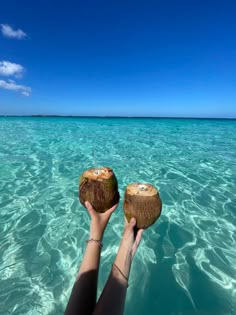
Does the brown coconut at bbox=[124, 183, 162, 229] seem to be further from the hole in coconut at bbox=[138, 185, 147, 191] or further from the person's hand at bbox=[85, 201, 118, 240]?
the person's hand at bbox=[85, 201, 118, 240]

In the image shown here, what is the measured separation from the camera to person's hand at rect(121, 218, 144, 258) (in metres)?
1.80

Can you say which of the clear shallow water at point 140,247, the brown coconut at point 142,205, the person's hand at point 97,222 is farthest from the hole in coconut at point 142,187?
the clear shallow water at point 140,247

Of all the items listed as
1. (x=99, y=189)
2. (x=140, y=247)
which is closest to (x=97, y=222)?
(x=99, y=189)

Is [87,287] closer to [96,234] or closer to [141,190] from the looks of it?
[96,234]

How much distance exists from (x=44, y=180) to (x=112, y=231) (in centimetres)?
402

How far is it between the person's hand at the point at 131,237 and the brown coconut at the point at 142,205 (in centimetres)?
5

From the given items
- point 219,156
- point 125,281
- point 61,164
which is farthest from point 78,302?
point 219,156

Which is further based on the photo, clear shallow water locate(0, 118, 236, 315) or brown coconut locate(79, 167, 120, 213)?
clear shallow water locate(0, 118, 236, 315)

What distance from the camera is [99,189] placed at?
1.95 m

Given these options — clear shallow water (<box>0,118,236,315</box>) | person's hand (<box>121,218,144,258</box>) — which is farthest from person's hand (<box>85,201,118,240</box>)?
clear shallow water (<box>0,118,236,315</box>)

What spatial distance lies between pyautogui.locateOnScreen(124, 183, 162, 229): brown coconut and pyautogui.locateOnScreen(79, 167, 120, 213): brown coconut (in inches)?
7.0

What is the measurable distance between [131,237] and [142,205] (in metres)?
0.30

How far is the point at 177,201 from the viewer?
6129 mm

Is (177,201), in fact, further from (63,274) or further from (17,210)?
(17,210)
